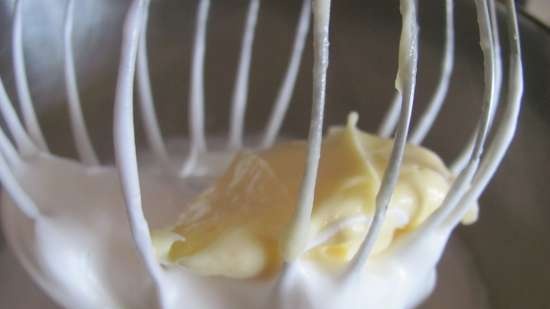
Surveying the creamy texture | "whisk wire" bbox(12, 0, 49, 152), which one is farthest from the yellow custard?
"whisk wire" bbox(12, 0, 49, 152)

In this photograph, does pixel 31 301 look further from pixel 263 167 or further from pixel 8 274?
pixel 263 167

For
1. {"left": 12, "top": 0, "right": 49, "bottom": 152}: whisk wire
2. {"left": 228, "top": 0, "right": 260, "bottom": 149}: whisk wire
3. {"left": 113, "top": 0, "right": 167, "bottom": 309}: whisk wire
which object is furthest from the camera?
{"left": 228, "top": 0, "right": 260, "bottom": 149}: whisk wire

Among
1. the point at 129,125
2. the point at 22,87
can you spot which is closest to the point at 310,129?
the point at 129,125

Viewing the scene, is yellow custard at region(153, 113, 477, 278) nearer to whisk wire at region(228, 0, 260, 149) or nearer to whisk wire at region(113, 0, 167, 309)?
whisk wire at region(113, 0, 167, 309)

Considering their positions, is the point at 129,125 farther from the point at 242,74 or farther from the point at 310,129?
the point at 242,74

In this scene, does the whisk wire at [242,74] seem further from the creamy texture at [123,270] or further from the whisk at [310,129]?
the creamy texture at [123,270]

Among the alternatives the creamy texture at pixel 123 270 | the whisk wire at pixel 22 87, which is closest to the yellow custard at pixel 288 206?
the creamy texture at pixel 123 270

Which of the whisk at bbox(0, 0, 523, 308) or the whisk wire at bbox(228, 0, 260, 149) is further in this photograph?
the whisk wire at bbox(228, 0, 260, 149)
